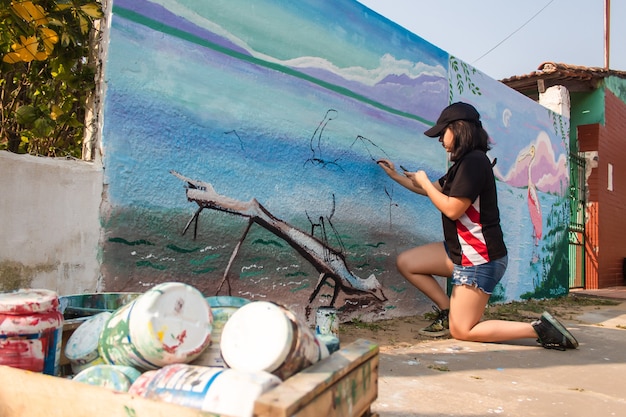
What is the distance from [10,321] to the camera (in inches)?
47.5

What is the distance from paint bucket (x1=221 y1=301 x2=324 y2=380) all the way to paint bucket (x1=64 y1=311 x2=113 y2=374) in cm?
46

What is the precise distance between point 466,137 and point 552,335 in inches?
56.3

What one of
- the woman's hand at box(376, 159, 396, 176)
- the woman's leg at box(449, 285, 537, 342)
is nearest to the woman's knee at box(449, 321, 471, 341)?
the woman's leg at box(449, 285, 537, 342)

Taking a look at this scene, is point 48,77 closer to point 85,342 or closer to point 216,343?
point 85,342

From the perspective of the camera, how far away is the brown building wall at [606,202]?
9.55 m

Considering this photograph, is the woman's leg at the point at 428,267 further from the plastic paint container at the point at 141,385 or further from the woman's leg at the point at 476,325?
the plastic paint container at the point at 141,385

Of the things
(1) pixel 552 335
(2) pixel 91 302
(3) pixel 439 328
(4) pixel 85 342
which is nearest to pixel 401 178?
(3) pixel 439 328

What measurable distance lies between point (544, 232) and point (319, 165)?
4.43m

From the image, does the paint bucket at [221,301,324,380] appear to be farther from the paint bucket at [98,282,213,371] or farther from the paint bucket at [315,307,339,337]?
the paint bucket at [315,307,339,337]

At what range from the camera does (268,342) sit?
106 cm

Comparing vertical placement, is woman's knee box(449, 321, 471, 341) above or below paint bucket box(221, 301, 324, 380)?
below

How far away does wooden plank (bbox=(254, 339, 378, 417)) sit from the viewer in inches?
33.8

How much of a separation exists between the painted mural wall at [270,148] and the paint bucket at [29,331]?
1.36m

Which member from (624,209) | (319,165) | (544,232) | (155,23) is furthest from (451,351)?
(624,209)
